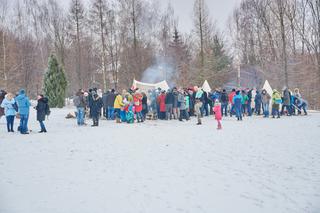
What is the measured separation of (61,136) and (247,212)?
341 inches

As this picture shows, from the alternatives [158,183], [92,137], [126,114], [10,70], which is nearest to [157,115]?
[126,114]


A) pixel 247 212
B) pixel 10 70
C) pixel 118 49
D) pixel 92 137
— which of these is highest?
pixel 118 49

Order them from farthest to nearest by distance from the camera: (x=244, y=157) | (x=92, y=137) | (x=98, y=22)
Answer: (x=98, y=22) → (x=92, y=137) → (x=244, y=157)

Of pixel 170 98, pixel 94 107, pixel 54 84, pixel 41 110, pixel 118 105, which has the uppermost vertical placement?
pixel 54 84

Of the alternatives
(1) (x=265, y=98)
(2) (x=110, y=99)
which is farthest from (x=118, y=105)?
(1) (x=265, y=98)

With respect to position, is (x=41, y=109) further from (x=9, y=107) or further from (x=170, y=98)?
(x=170, y=98)

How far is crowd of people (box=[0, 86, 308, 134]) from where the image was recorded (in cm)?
1521

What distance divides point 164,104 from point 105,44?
19990mm

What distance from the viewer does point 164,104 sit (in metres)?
17.7

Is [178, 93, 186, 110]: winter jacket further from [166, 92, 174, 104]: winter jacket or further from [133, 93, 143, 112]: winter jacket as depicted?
[133, 93, 143, 112]: winter jacket

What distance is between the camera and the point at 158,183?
20.0ft

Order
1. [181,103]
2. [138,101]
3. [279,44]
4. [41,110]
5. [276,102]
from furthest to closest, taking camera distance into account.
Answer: [279,44] → [276,102] → [181,103] → [138,101] → [41,110]

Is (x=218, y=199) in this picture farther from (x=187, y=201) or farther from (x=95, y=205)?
(x=95, y=205)

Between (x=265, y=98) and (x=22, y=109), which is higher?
(x=265, y=98)
